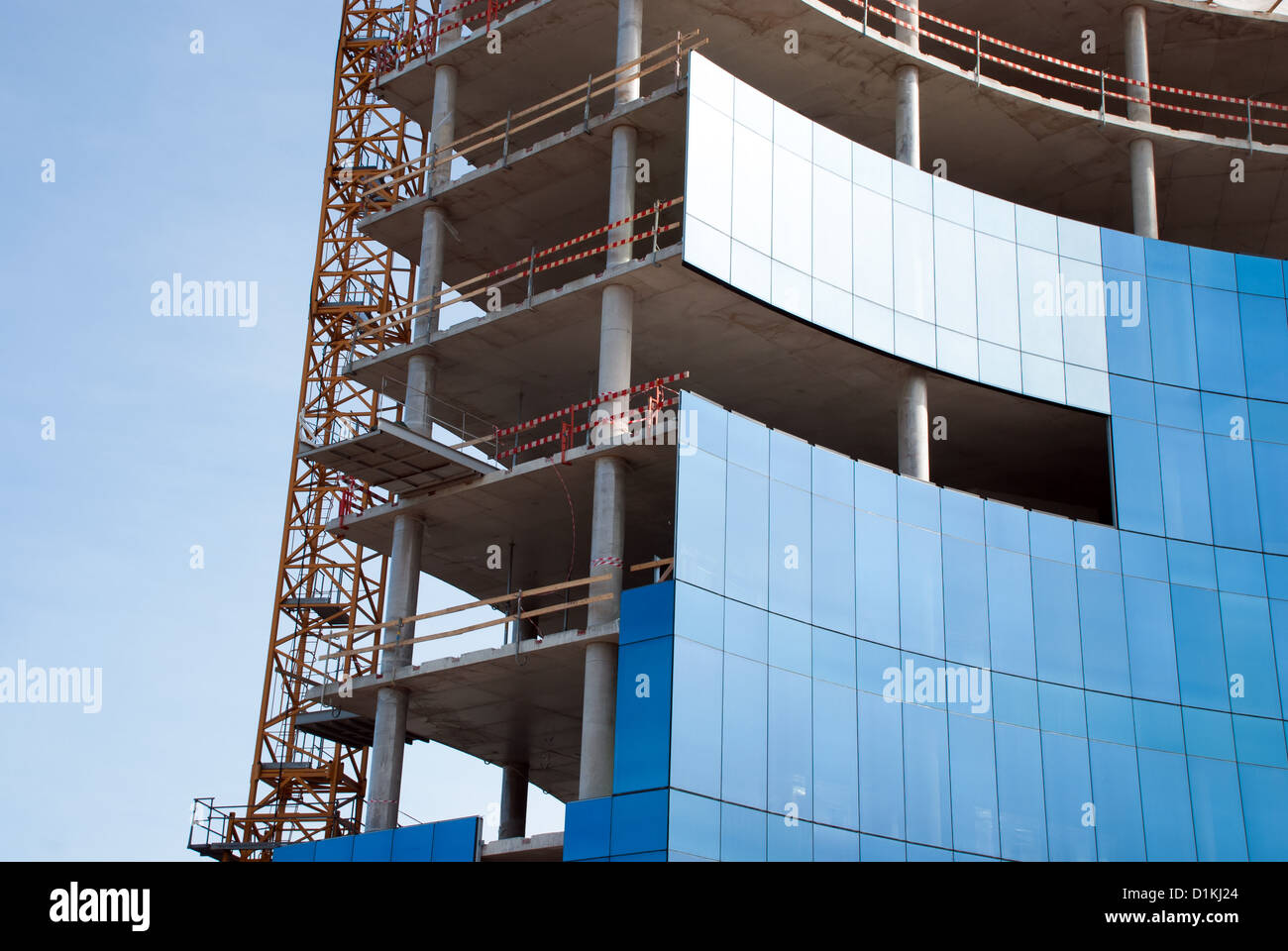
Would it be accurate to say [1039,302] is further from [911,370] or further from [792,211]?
[792,211]

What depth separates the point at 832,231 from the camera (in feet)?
110

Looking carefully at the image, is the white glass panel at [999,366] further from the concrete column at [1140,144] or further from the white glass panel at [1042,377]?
the concrete column at [1140,144]

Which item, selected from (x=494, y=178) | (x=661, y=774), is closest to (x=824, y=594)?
(x=661, y=774)

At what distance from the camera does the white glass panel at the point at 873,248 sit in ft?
111

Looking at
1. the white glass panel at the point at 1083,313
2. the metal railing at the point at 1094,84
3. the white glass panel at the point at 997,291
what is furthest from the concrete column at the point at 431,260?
the white glass panel at the point at 1083,313

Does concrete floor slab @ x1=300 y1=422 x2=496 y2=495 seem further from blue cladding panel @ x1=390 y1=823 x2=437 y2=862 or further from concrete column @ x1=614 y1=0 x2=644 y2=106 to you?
concrete column @ x1=614 y1=0 x2=644 y2=106

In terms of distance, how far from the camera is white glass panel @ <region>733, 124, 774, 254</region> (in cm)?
3219

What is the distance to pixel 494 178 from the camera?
36156 millimetres

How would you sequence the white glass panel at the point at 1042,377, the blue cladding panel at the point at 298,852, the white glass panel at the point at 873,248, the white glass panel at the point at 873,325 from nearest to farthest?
the blue cladding panel at the point at 298,852 < the white glass panel at the point at 873,325 < the white glass panel at the point at 873,248 < the white glass panel at the point at 1042,377

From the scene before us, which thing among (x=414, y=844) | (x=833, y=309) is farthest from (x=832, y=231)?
(x=414, y=844)

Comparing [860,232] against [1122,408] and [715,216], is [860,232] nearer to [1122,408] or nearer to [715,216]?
[715,216]

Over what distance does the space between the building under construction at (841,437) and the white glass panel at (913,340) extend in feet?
0.25

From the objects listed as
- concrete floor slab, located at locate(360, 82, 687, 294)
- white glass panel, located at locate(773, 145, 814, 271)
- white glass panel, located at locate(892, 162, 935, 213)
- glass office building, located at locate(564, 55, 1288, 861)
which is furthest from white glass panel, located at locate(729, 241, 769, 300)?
white glass panel, located at locate(892, 162, 935, 213)
